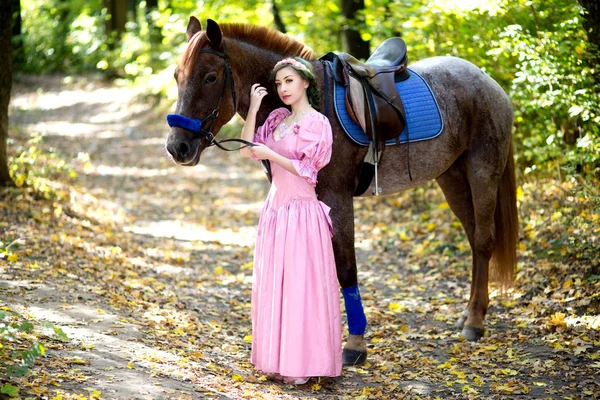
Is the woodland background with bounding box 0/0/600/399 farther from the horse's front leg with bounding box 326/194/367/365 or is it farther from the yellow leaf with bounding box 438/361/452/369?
the horse's front leg with bounding box 326/194/367/365

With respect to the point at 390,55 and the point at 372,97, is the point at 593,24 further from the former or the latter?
the point at 372,97

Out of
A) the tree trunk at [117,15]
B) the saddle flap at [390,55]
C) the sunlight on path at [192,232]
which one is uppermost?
the tree trunk at [117,15]

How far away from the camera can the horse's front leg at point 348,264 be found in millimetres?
4270

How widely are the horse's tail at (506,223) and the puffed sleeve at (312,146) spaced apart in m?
2.09

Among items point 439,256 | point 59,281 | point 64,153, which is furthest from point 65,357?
point 64,153

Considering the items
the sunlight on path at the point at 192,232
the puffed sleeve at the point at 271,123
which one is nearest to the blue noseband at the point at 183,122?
the puffed sleeve at the point at 271,123

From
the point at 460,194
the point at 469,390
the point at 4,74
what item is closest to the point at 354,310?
the point at 469,390

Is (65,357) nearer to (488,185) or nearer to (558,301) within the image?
(488,185)

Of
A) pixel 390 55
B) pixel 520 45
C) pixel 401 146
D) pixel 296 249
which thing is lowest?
pixel 296 249

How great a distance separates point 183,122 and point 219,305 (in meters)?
2.44

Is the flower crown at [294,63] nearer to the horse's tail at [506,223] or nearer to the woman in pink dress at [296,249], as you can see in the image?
Result: the woman in pink dress at [296,249]

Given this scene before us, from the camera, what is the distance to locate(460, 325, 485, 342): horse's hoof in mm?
5051

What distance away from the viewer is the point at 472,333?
199 inches

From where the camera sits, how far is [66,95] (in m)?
20.8
